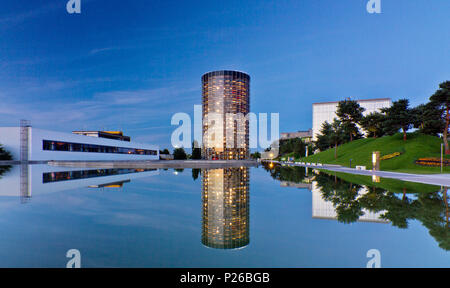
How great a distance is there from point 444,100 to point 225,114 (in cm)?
12671

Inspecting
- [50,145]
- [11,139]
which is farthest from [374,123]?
[11,139]

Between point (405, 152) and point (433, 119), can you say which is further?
point (405, 152)

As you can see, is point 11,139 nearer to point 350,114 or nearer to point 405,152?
point 405,152

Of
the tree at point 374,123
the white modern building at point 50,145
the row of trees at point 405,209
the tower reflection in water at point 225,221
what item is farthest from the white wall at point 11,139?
the tree at point 374,123

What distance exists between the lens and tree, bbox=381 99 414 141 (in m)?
42.7

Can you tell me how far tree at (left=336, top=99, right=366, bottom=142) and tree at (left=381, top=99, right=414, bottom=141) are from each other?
58.9 ft

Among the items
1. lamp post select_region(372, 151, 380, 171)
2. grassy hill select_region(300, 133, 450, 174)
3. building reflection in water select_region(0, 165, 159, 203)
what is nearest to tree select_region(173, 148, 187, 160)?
grassy hill select_region(300, 133, 450, 174)

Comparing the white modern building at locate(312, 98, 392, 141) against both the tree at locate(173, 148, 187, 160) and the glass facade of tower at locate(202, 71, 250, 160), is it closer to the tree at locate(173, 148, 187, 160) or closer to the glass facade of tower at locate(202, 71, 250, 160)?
the glass facade of tower at locate(202, 71, 250, 160)

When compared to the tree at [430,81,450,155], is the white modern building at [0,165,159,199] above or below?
below

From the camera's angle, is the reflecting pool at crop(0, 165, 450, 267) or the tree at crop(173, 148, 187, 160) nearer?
the reflecting pool at crop(0, 165, 450, 267)

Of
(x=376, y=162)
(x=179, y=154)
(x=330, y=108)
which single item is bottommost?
(x=376, y=162)

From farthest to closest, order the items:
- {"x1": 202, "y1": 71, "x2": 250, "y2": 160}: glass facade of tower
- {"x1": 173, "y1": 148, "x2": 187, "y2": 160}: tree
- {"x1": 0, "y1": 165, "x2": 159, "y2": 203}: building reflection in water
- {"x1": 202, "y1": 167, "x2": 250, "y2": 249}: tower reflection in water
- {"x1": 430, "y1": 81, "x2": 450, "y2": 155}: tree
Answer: {"x1": 202, "y1": 71, "x2": 250, "y2": 160}: glass facade of tower, {"x1": 173, "y1": 148, "x2": 187, "y2": 160}: tree, {"x1": 430, "y1": 81, "x2": 450, "y2": 155}: tree, {"x1": 0, "y1": 165, "x2": 159, "y2": 203}: building reflection in water, {"x1": 202, "y1": 167, "x2": 250, "y2": 249}: tower reflection in water

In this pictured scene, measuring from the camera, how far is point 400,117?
141 ft
